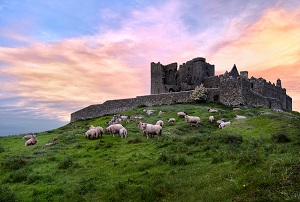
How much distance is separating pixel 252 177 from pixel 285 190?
1.59m

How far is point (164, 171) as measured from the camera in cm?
1554

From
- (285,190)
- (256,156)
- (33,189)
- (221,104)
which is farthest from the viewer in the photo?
(221,104)

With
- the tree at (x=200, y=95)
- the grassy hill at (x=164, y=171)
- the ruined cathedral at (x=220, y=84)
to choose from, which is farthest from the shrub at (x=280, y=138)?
the tree at (x=200, y=95)

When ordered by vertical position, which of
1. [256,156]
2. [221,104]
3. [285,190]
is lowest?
[285,190]

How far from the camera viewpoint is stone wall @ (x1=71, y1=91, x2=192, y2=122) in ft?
200

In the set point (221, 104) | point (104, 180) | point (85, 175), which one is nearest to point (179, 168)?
point (104, 180)

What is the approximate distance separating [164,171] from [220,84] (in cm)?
4276

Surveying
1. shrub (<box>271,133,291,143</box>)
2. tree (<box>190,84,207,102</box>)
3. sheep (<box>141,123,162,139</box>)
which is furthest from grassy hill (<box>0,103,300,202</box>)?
tree (<box>190,84,207,102</box>)

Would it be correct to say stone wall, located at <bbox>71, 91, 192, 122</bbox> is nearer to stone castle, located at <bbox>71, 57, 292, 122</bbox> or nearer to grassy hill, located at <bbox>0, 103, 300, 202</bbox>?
stone castle, located at <bbox>71, 57, 292, 122</bbox>

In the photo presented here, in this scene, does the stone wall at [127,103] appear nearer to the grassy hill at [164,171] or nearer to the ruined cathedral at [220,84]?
the ruined cathedral at [220,84]

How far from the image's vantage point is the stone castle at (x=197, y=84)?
53.2m

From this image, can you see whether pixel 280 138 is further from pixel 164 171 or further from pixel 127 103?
pixel 127 103

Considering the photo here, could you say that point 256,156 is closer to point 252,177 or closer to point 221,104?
point 252,177

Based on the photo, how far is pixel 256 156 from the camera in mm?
13539
